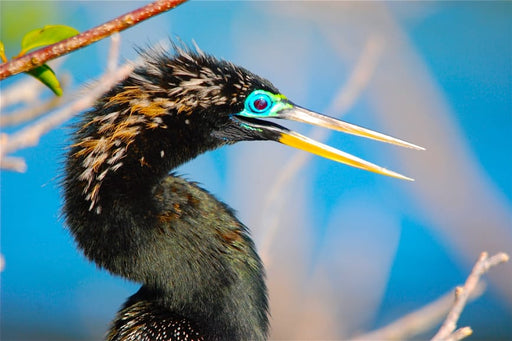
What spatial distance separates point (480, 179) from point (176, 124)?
255 centimetres

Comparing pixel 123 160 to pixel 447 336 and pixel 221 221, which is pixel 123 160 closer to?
pixel 221 221

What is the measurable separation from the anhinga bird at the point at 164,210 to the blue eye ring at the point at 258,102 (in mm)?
52

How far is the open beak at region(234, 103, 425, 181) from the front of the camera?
7.07 feet

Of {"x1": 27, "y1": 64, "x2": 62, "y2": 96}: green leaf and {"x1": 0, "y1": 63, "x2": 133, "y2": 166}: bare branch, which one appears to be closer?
{"x1": 0, "y1": 63, "x2": 133, "y2": 166}: bare branch

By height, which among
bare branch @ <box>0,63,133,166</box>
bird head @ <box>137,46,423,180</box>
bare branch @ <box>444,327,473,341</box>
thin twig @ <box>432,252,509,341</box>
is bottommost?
bare branch @ <box>444,327,473,341</box>

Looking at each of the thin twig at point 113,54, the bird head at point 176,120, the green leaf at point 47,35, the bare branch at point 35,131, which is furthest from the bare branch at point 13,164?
the bird head at point 176,120

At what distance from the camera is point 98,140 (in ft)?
6.75

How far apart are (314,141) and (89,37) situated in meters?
1.08

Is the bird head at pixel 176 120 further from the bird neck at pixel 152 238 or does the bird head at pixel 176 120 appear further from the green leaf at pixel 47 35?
the green leaf at pixel 47 35

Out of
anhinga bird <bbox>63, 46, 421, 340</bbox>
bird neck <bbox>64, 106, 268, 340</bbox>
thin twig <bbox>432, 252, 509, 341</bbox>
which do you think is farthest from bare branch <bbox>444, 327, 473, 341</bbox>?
bird neck <bbox>64, 106, 268, 340</bbox>

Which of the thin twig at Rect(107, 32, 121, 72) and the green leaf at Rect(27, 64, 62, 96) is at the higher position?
the green leaf at Rect(27, 64, 62, 96)

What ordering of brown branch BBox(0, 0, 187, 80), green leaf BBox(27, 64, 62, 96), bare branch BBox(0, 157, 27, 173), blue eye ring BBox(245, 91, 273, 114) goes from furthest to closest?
blue eye ring BBox(245, 91, 273, 114) → green leaf BBox(27, 64, 62, 96) → brown branch BBox(0, 0, 187, 80) → bare branch BBox(0, 157, 27, 173)

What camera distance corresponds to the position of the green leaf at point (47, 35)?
156cm

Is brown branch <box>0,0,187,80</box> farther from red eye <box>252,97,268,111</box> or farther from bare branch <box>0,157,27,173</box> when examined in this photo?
red eye <box>252,97,268,111</box>
